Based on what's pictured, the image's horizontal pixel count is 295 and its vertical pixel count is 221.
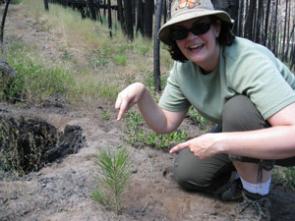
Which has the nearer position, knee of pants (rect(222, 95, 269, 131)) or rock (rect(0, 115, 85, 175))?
knee of pants (rect(222, 95, 269, 131))

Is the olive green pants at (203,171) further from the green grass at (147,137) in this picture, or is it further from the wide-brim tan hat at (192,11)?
the wide-brim tan hat at (192,11)

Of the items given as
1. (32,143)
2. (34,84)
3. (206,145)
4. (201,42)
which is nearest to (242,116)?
(206,145)

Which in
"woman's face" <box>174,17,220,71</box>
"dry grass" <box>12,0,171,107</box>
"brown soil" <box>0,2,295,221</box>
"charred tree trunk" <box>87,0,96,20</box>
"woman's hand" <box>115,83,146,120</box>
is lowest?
"charred tree trunk" <box>87,0,96,20</box>

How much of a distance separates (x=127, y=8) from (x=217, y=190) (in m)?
5.57

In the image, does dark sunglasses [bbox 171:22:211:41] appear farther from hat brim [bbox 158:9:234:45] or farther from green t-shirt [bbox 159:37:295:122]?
green t-shirt [bbox 159:37:295:122]

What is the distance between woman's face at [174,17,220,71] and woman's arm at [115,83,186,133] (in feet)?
0.88

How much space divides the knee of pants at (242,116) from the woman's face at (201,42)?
208mm

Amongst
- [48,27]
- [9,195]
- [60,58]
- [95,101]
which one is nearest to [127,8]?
[48,27]

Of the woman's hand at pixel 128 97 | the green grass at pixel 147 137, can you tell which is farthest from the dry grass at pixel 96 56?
the woman's hand at pixel 128 97

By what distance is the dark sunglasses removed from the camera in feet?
6.59

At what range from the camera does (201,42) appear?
6.66 feet

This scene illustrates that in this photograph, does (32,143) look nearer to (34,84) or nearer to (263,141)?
(34,84)

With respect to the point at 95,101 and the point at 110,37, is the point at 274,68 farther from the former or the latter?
the point at 110,37

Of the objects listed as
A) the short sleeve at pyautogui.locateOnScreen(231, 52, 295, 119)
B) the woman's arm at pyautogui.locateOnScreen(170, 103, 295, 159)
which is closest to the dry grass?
the short sleeve at pyautogui.locateOnScreen(231, 52, 295, 119)
